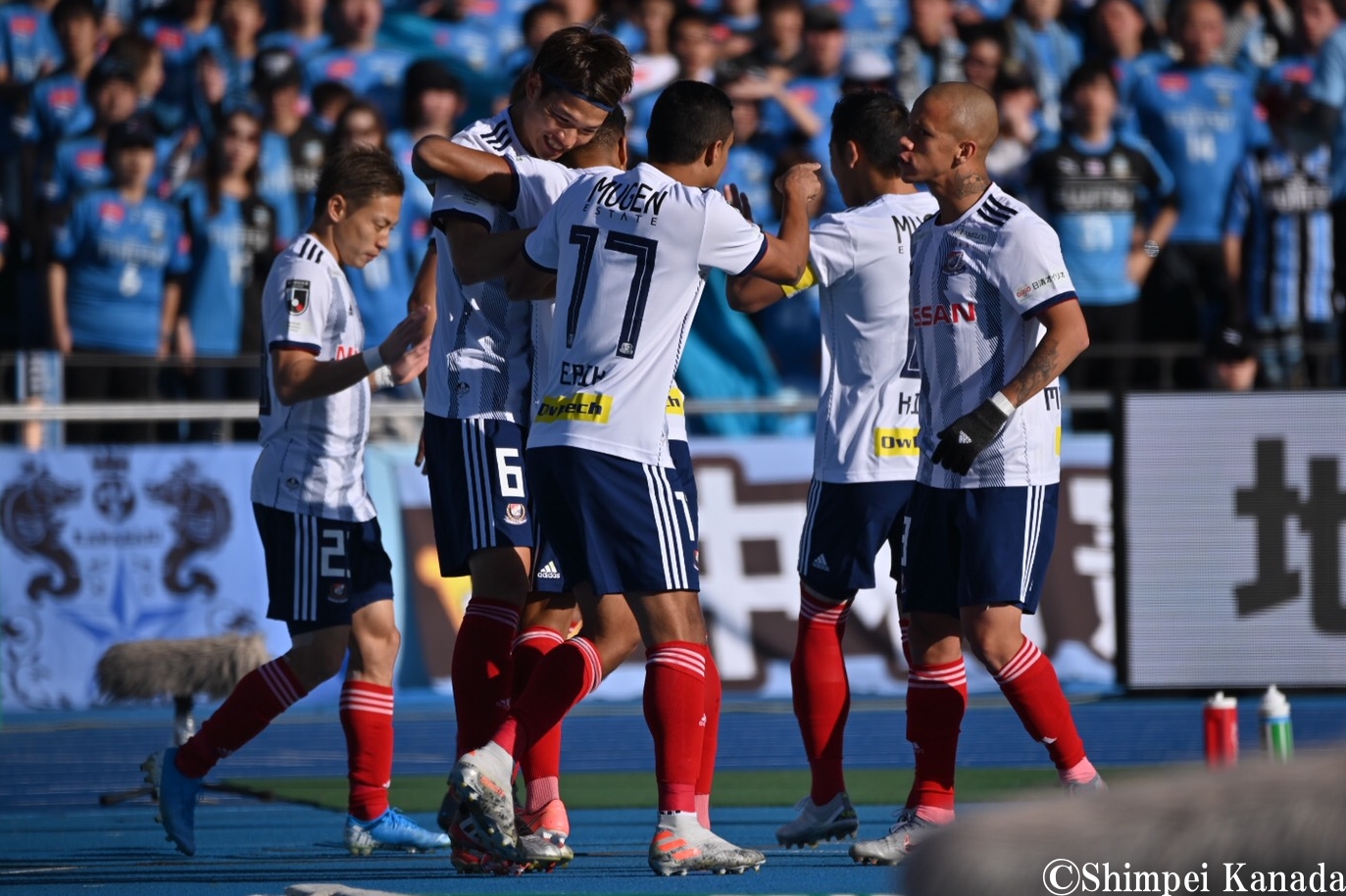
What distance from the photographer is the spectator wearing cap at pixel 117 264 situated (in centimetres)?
1303

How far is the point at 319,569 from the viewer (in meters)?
6.33

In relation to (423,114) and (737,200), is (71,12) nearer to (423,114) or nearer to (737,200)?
(423,114)

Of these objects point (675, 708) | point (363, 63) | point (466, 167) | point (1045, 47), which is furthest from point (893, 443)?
point (1045, 47)

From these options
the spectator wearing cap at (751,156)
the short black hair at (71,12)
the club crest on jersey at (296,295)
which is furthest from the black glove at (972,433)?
the short black hair at (71,12)

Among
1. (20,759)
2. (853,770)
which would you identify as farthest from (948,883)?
(20,759)

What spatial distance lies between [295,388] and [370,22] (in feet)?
29.3

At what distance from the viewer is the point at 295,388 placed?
6.27 m

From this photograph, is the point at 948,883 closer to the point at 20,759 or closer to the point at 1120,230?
the point at 20,759

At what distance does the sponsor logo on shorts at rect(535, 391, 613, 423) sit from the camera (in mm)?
5223

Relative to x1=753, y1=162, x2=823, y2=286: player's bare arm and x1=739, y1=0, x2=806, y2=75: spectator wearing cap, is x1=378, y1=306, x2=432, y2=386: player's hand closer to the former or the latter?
x1=753, y1=162, x2=823, y2=286: player's bare arm

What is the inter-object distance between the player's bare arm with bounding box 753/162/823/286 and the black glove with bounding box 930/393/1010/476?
0.67 metres

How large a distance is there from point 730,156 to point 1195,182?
11.5ft

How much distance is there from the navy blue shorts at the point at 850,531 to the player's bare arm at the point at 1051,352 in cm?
82

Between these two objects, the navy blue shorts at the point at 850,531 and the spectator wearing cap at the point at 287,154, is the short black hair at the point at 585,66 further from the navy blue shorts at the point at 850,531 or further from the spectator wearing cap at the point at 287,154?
the spectator wearing cap at the point at 287,154
